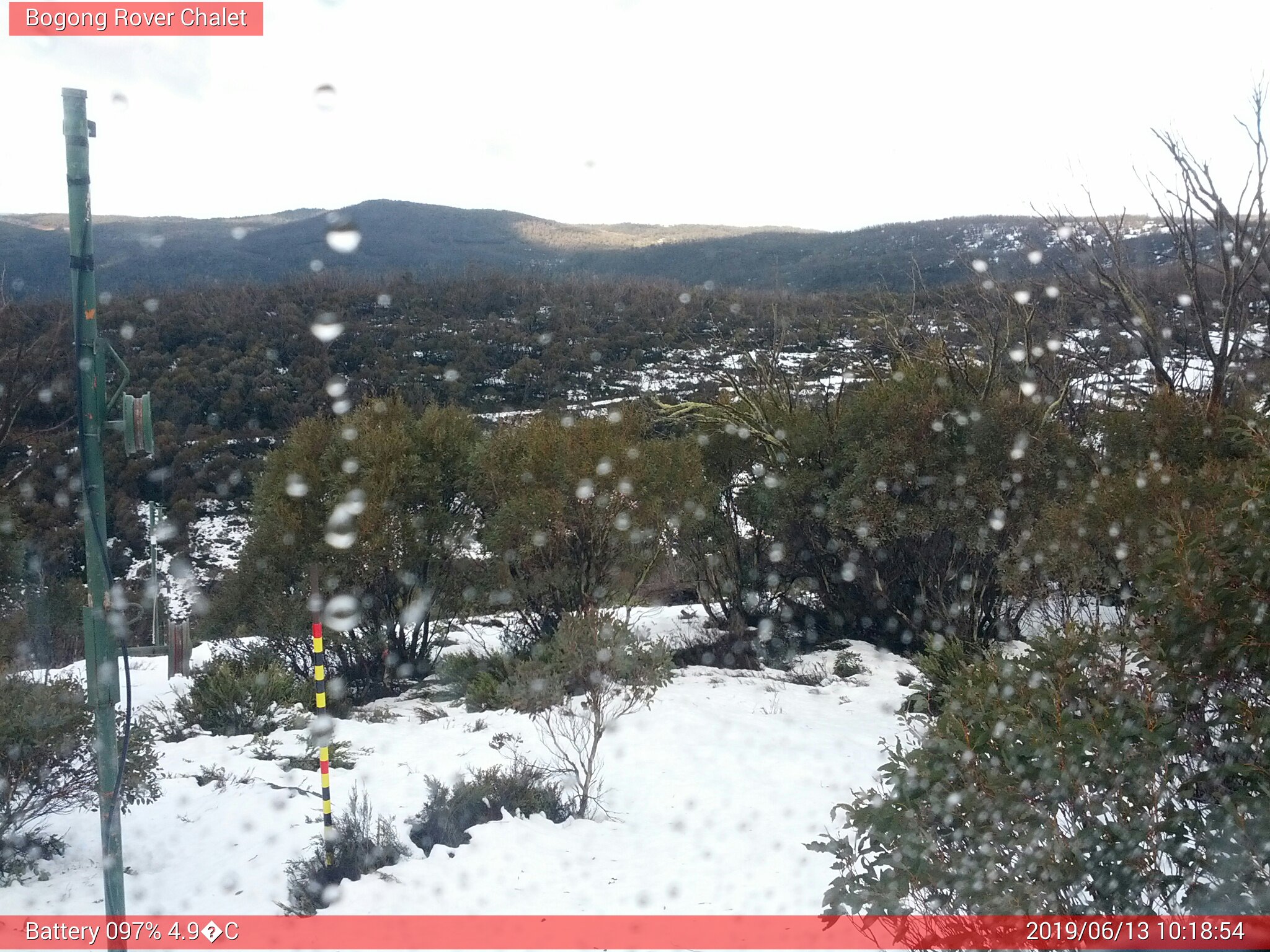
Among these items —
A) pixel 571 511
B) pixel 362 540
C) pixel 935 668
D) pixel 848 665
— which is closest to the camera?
pixel 935 668

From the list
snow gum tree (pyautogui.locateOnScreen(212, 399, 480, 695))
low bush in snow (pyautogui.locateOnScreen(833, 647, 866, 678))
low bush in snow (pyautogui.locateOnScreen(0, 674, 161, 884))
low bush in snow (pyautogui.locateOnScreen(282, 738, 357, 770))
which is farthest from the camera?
low bush in snow (pyautogui.locateOnScreen(833, 647, 866, 678))

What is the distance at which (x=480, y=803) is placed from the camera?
623 cm

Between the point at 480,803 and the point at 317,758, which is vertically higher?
the point at 480,803

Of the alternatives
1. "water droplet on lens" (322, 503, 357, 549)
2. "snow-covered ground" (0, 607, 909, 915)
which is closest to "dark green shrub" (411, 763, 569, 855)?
"snow-covered ground" (0, 607, 909, 915)

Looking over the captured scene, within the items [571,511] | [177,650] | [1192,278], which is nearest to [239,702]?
[177,650]

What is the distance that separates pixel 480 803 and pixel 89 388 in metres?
3.88

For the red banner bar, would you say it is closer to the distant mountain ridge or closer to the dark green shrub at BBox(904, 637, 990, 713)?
the dark green shrub at BBox(904, 637, 990, 713)

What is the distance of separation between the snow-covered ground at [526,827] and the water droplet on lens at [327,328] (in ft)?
104

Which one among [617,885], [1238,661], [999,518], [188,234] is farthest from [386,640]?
[188,234]

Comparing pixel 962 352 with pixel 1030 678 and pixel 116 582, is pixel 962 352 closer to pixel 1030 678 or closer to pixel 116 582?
pixel 1030 678

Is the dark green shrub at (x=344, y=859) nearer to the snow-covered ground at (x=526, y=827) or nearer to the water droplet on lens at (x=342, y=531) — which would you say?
the snow-covered ground at (x=526, y=827)

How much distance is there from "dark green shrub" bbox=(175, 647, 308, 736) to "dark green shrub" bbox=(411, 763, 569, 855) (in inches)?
100

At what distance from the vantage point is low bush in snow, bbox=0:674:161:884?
5035 millimetres

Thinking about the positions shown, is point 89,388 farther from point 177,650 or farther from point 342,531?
point 177,650
